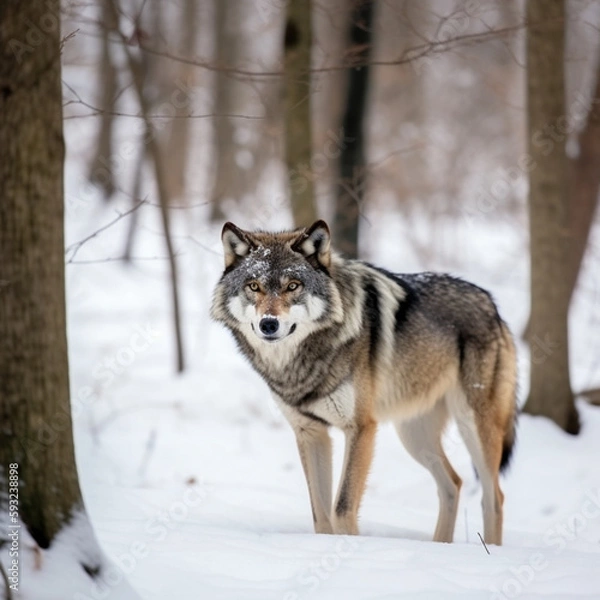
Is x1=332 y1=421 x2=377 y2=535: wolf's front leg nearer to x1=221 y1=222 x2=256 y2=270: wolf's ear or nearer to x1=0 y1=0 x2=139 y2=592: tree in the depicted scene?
x1=221 y1=222 x2=256 y2=270: wolf's ear

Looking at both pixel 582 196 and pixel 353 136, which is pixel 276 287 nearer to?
pixel 353 136

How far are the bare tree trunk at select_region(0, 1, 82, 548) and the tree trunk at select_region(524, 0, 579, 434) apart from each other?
4.80m

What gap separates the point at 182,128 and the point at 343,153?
946 cm

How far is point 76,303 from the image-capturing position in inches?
463

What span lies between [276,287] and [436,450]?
6.47 feet

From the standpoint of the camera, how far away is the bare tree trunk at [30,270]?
2.89 m

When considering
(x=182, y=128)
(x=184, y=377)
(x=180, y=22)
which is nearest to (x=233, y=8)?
(x=180, y=22)

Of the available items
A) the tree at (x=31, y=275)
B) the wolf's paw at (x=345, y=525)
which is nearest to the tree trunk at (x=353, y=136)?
the wolf's paw at (x=345, y=525)

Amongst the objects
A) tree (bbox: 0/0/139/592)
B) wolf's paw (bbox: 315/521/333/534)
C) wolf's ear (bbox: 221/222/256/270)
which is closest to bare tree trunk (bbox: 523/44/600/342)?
wolf's paw (bbox: 315/521/333/534)

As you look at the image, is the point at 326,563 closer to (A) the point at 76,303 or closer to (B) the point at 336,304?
(B) the point at 336,304

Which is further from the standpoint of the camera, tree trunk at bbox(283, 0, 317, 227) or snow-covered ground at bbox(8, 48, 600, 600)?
tree trunk at bbox(283, 0, 317, 227)

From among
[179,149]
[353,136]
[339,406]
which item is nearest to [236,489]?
[339,406]

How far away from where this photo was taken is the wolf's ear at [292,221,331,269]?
4230mm

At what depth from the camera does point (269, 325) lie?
395cm
